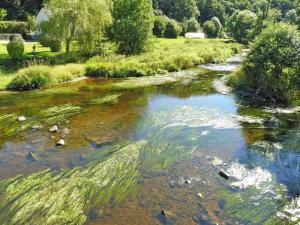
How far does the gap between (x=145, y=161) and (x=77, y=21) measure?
24.5 meters

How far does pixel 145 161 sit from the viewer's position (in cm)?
1484

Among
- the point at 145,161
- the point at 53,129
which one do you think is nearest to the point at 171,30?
the point at 53,129

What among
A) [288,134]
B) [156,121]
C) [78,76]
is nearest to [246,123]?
[288,134]

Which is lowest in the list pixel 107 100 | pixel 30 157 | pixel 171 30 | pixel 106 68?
pixel 30 157

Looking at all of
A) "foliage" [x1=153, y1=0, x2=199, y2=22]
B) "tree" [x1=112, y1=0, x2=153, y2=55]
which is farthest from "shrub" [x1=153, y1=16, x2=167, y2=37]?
"foliage" [x1=153, y1=0, x2=199, y2=22]

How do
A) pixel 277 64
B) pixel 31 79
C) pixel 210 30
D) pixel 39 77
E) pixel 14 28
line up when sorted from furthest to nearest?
pixel 210 30, pixel 14 28, pixel 39 77, pixel 31 79, pixel 277 64

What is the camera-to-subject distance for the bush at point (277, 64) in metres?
24.5

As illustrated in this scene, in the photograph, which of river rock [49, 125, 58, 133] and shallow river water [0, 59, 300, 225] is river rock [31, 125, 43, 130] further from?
river rock [49, 125, 58, 133]

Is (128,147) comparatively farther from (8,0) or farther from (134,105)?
(8,0)

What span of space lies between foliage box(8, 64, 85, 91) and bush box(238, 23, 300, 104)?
1537 cm

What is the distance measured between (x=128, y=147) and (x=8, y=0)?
237 feet

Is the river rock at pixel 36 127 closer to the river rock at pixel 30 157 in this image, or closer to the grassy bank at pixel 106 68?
the river rock at pixel 30 157

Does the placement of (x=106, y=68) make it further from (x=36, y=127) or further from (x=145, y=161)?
(x=145, y=161)

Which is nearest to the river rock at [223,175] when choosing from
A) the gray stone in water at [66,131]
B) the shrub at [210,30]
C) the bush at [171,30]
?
the gray stone in water at [66,131]
